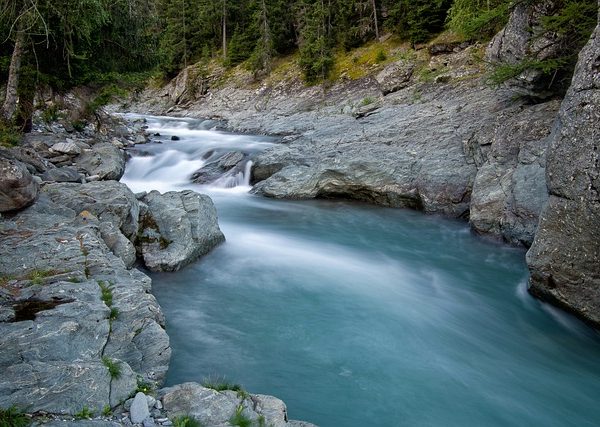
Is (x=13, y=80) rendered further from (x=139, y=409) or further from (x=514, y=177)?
(x=514, y=177)

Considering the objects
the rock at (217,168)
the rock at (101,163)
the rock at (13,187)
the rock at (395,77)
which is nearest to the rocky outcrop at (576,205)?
the rock at (13,187)

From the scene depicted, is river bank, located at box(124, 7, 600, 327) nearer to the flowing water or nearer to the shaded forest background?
the flowing water

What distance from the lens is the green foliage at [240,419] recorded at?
3.56 meters

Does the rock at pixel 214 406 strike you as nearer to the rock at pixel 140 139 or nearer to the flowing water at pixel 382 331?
the flowing water at pixel 382 331

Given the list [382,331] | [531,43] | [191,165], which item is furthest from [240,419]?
[191,165]

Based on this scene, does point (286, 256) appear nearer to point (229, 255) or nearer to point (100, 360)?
point (229, 255)

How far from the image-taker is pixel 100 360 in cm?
401

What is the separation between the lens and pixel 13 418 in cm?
296

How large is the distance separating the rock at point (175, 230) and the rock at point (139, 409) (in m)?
4.68

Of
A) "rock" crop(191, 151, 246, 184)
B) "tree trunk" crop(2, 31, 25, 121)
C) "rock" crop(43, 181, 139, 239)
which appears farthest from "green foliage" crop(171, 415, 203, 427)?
"rock" crop(191, 151, 246, 184)

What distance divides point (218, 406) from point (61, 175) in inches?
326

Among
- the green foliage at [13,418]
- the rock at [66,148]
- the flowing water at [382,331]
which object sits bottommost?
the flowing water at [382,331]

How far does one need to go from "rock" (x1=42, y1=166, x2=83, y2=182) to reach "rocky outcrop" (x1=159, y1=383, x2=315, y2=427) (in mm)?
7600

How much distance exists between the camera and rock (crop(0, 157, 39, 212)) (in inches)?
261
